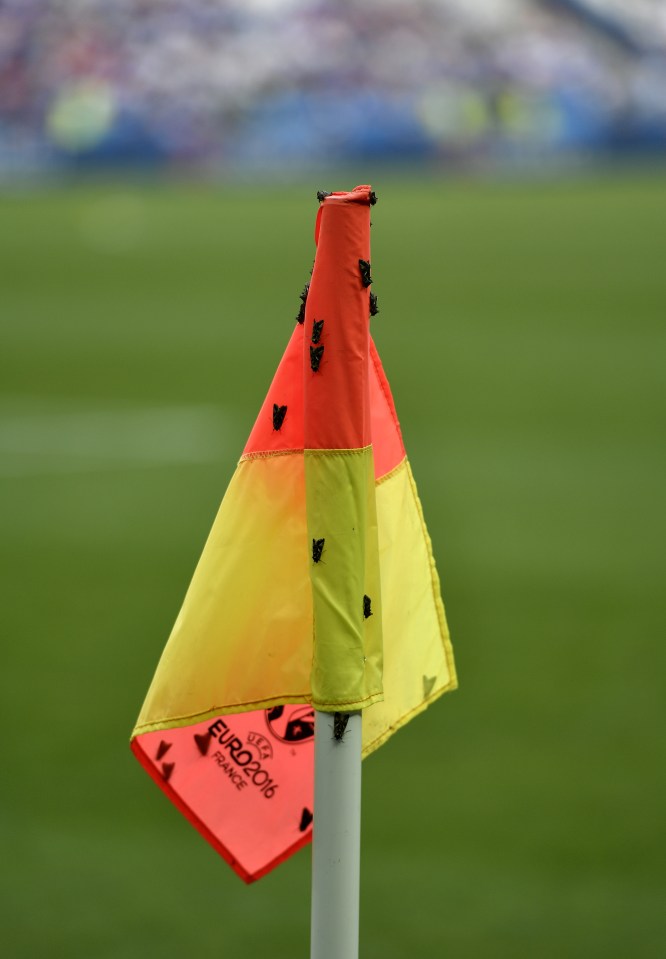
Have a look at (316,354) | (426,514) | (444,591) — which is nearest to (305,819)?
(316,354)

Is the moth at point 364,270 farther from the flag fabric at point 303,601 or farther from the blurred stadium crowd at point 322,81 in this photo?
the blurred stadium crowd at point 322,81

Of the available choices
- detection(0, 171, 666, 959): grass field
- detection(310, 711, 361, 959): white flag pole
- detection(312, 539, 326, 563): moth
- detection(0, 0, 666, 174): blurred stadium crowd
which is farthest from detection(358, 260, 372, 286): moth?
detection(0, 0, 666, 174): blurred stadium crowd

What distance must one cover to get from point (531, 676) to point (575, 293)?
927 cm

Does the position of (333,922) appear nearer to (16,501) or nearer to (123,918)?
(123,918)

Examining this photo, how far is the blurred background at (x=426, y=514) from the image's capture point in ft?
13.7

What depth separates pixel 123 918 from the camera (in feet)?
13.2

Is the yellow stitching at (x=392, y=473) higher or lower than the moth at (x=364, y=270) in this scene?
lower

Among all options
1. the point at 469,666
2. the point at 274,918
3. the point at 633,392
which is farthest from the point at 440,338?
the point at 274,918

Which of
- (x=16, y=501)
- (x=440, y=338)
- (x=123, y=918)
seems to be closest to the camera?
(x=123, y=918)

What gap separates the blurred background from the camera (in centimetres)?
418

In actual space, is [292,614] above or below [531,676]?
above

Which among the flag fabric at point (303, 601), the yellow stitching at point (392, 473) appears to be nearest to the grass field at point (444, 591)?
the flag fabric at point (303, 601)

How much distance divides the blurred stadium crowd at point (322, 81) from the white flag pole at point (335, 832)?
2492 centimetres

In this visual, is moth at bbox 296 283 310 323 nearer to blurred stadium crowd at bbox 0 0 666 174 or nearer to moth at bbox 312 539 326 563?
moth at bbox 312 539 326 563
